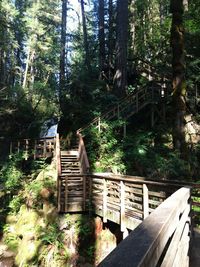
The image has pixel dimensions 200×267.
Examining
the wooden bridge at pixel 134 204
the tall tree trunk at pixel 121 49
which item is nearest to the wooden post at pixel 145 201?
the wooden bridge at pixel 134 204

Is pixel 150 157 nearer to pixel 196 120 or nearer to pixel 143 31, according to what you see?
pixel 196 120

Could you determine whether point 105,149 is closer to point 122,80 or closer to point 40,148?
point 40,148

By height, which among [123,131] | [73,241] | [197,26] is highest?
[197,26]

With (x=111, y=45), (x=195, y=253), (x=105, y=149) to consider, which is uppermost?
(x=111, y=45)

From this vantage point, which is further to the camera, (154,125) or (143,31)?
(143,31)

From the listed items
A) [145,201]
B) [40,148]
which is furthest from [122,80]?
[145,201]

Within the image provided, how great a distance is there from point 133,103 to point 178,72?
7079 mm

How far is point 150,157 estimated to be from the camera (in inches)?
559

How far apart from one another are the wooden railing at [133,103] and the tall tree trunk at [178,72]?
19.3 feet

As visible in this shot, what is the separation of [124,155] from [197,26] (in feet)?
35.3

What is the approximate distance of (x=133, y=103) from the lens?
17.7 meters

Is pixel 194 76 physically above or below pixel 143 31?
below

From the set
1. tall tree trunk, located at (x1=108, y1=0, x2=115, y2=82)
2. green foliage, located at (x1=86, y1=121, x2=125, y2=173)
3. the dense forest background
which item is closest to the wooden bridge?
green foliage, located at (x1=86, y1=121, x2=125, y2=173)

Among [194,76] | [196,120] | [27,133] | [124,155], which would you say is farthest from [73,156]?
[27,133]
